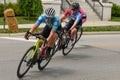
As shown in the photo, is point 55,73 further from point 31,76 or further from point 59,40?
point 59,40

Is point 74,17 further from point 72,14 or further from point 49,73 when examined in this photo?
point 49,73

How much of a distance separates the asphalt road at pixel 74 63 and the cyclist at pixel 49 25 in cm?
75

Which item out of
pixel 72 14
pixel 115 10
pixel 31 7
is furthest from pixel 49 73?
pixel 115 10

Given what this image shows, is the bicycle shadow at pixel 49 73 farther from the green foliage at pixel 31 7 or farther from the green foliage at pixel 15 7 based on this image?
the green foliage at pixel 15 7

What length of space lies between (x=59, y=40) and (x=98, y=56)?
81.2 inches

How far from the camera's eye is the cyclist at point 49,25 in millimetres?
9352

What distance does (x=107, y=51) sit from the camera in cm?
1412

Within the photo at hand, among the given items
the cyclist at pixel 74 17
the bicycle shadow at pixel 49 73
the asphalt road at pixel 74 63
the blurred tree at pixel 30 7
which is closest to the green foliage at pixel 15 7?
the blurred tree at pixel 30 7

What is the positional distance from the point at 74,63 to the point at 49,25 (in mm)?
2051

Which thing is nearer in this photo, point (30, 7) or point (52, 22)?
point (52, 22)

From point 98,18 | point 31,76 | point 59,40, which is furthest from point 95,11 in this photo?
point 31,76

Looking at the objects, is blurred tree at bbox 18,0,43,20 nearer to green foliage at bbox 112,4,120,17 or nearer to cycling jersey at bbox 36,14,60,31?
green foliage at bbox 112,4,120,17

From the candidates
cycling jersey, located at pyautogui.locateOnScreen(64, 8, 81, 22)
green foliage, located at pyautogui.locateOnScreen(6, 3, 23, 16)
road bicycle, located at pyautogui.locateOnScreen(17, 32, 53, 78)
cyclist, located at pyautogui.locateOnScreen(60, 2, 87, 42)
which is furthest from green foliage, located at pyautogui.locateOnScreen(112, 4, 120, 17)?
road bicycle, located at pyautogui.locateOnScreen(17, 32, 53, 78)

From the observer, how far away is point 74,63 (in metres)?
11.4
